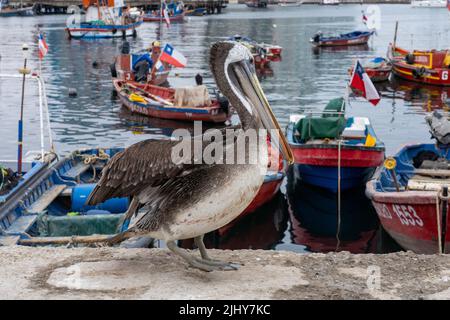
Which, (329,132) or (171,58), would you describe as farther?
(171,58)

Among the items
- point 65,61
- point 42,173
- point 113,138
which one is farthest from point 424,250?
Answer: point 65,61

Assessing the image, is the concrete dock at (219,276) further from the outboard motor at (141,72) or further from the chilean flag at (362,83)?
the outboard motor at (141,72)

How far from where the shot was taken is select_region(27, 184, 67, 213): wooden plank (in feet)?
42.9

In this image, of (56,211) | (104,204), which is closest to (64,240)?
(104,204)

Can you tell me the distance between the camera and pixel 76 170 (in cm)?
1617

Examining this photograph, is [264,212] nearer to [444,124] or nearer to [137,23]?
[444,124]

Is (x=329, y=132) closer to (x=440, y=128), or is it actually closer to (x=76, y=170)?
(x=440, y=128)

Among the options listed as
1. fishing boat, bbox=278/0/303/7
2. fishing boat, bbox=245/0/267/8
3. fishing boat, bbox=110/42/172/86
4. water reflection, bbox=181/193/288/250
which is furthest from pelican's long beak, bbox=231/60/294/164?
fishing boat, bbox=278/0/303/7

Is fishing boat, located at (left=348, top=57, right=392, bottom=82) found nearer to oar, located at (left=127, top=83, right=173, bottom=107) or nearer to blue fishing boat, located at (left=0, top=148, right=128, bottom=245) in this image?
oar, located at (left=127, top=83, right=173, bottom=107)

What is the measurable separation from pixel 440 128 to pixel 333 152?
281 cm

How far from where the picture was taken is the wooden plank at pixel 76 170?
15556 millimetres

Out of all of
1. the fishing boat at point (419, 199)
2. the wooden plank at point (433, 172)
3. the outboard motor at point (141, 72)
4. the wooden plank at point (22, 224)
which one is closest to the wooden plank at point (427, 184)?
the fishing boat at point (419, 199)

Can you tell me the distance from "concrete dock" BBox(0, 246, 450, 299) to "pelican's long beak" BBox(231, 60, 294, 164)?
1138mm

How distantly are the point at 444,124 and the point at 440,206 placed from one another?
5200 mm
